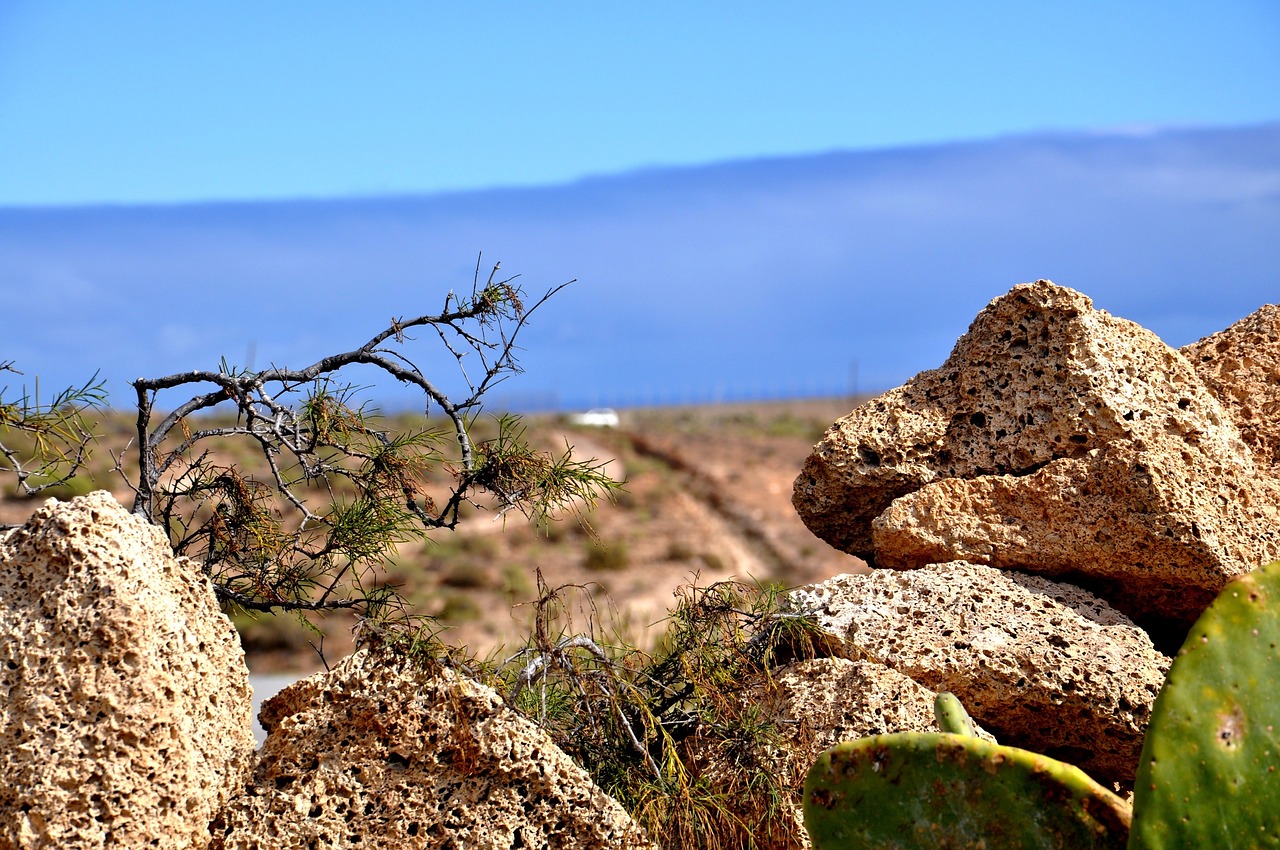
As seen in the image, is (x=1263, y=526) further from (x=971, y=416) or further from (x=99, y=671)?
(x=99, y=671)

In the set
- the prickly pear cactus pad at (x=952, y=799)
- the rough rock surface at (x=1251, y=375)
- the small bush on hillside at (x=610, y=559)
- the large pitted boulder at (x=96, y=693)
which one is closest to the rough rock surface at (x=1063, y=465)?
the rough rock surface at (x=1251, y=375)

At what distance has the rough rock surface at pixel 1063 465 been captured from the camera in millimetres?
4988

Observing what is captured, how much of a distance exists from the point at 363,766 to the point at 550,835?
571 millimetres

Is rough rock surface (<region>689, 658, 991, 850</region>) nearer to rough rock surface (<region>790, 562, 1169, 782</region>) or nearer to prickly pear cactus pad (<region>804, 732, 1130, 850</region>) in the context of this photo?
rough rock surface (<region>790, 562, 1169, 782</region>)

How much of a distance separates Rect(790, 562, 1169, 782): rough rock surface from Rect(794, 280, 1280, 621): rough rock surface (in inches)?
8.6

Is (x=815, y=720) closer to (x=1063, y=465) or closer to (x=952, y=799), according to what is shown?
(x=952, y=799)

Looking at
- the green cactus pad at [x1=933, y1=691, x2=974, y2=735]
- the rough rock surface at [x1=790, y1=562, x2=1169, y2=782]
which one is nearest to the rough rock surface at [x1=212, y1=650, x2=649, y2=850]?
the green cactus pad at [x1=933, y1=691, x2=974, y2=735]

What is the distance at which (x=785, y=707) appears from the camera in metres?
4.55

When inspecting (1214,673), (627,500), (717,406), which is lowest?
(717,406)

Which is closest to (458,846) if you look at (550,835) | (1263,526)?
(550,835)

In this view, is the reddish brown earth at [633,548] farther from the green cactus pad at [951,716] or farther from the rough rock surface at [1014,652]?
the green cactus pad at [951,716]

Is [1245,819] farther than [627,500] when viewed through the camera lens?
No

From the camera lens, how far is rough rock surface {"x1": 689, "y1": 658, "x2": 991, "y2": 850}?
429 centimetres

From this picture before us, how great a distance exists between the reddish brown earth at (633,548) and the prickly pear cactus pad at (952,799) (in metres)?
14.7
